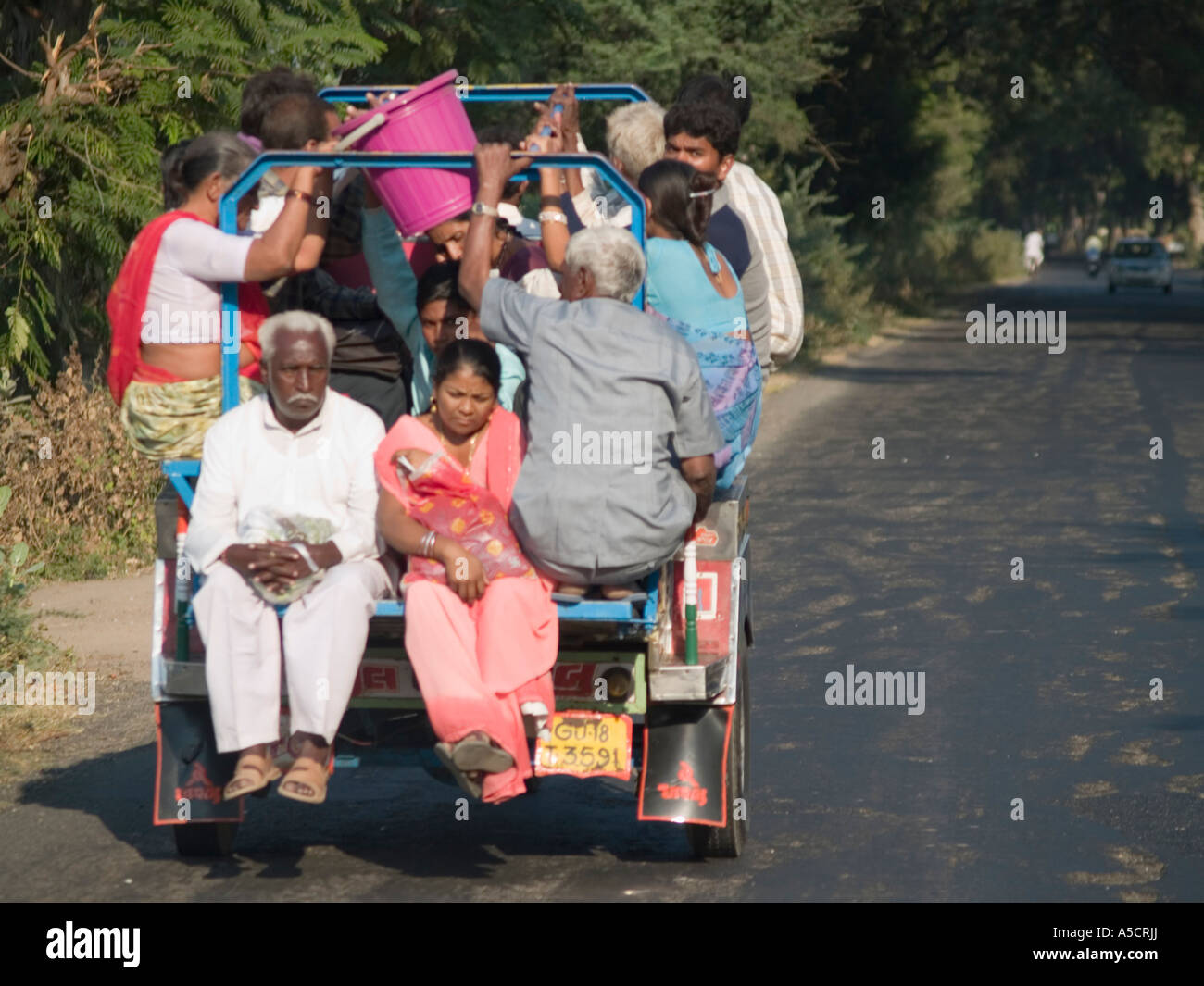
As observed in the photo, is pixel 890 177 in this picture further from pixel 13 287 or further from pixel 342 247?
pixel 342 247

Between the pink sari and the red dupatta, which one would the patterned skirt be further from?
the pink sari

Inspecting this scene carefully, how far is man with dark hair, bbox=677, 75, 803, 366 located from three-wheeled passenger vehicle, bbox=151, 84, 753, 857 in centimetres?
112

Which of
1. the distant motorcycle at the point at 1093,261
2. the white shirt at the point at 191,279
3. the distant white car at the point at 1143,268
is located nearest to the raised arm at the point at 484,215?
the white shirt at the point at 191,279

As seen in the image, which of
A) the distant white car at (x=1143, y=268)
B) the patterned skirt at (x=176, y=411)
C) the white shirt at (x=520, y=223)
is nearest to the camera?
the patterned skirt at (x=176, y=411)

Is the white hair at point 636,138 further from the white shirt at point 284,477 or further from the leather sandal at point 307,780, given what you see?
the leather sandal at point 307,780

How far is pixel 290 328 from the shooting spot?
18.2ft

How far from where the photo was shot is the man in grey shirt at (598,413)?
532 cm

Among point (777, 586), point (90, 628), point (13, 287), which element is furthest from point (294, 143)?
point (13, 287)

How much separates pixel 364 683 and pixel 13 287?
6886mm

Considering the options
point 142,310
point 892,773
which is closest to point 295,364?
point 142,310

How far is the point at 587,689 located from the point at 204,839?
1.27 meters

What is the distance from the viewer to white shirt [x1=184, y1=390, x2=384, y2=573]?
18.1 feet

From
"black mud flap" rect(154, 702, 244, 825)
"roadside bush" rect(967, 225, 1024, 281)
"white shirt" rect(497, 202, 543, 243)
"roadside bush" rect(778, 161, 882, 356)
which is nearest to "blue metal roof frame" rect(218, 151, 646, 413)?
"white shirt" rect(497, 202, 543, 243)

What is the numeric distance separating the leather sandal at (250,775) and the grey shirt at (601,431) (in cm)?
90
